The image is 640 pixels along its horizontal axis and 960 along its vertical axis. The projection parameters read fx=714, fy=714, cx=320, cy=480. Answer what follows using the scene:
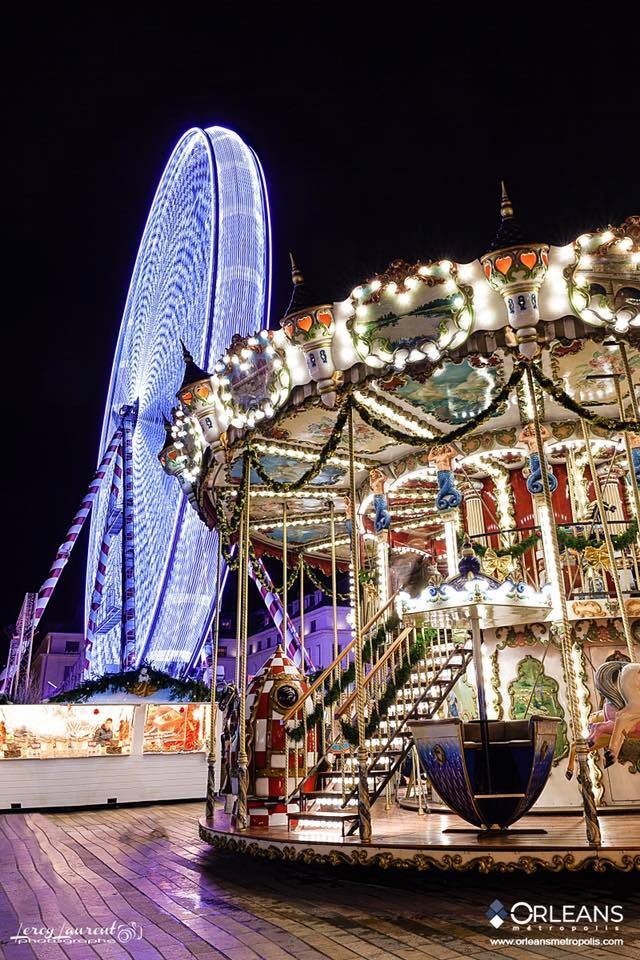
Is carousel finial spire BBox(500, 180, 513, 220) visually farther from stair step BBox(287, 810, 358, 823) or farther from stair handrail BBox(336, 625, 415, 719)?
stair step BBox(287, 810, 358, 823)

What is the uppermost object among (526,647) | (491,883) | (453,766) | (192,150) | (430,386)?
(192,150)

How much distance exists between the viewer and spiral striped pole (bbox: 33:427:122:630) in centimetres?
1819

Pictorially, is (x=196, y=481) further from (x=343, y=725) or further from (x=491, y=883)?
(x=491, y=883)

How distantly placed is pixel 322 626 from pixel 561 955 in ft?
120

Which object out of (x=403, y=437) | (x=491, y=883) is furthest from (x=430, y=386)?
(x=491, y=883)

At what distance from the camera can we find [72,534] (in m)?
19.0

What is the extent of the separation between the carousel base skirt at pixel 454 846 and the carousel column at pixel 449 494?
3.05 metres

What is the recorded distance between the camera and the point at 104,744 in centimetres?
1246

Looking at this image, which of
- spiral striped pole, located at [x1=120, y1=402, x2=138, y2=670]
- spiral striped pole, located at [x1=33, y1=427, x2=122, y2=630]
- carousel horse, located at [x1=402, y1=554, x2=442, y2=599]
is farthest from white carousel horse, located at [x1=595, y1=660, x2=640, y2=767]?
spiral striped pole, located at [x1=120, y1=402, x2=138, y2=670]

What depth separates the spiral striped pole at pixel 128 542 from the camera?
1934 cm

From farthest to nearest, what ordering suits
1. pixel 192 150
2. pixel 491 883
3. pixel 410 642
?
pixel 192 150
pixel 410 642
pixel 491 883

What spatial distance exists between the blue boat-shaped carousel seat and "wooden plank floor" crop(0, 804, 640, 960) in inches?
16.8

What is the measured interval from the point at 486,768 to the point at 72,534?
1591cm

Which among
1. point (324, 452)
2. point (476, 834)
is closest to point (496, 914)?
point (476, 834)
